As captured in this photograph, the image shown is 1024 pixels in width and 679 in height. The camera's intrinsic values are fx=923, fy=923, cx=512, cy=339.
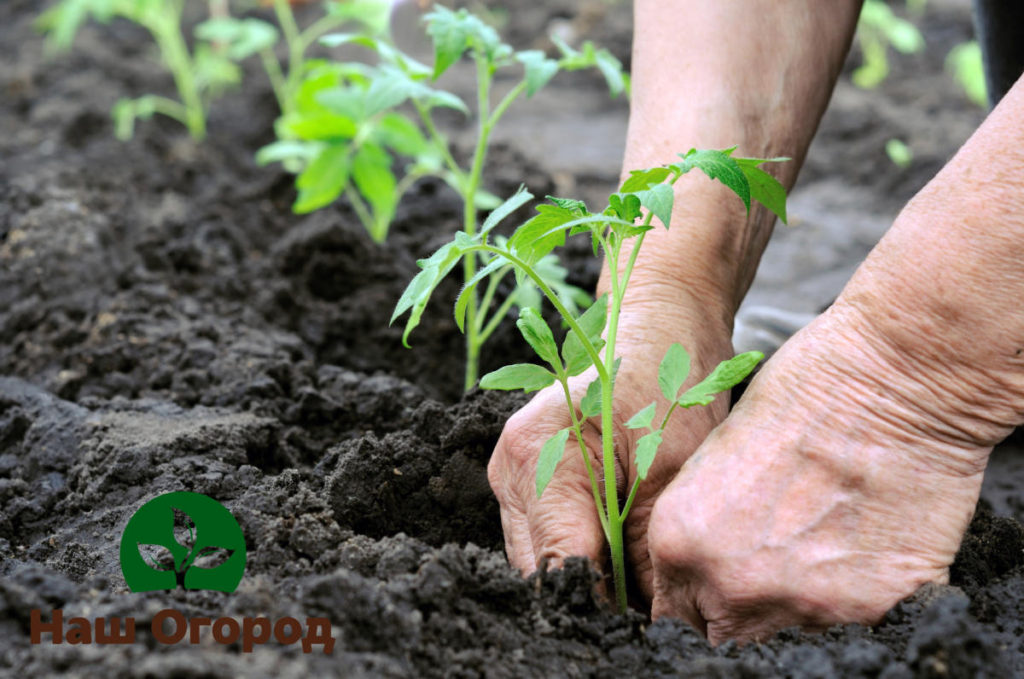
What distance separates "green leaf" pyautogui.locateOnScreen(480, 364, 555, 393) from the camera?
129cm

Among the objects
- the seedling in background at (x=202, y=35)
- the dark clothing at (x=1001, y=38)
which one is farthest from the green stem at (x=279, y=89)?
the dark clothing at (x=1001, y=38)

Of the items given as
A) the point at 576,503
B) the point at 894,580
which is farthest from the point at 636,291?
the point at 894,580

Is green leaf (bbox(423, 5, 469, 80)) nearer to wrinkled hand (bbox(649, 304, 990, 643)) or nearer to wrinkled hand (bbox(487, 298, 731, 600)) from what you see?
wrinkled hand (bbox(487, 298, 731, 600))

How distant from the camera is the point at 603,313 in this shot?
1278mm

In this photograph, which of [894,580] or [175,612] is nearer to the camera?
[175,612]

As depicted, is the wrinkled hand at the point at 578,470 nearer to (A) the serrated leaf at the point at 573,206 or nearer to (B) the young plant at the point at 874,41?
(A) the serrated leaf at the point at 573,206

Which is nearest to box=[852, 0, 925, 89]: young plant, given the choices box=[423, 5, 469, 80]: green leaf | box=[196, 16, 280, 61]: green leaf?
box=[196, 16, 280, 61]: green leaf

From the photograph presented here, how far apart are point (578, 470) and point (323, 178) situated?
144 centimetres

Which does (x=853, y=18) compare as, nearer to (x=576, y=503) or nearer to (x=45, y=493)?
(x=576, y=503)

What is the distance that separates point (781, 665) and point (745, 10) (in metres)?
1.30

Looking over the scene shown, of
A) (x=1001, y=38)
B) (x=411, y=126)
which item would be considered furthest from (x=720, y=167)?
(x=411, y=126)

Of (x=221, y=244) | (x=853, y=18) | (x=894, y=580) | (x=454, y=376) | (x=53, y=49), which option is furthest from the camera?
(x=53, y=49)

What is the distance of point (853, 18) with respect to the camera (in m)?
2.01

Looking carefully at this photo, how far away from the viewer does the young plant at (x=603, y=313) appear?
1156mm
